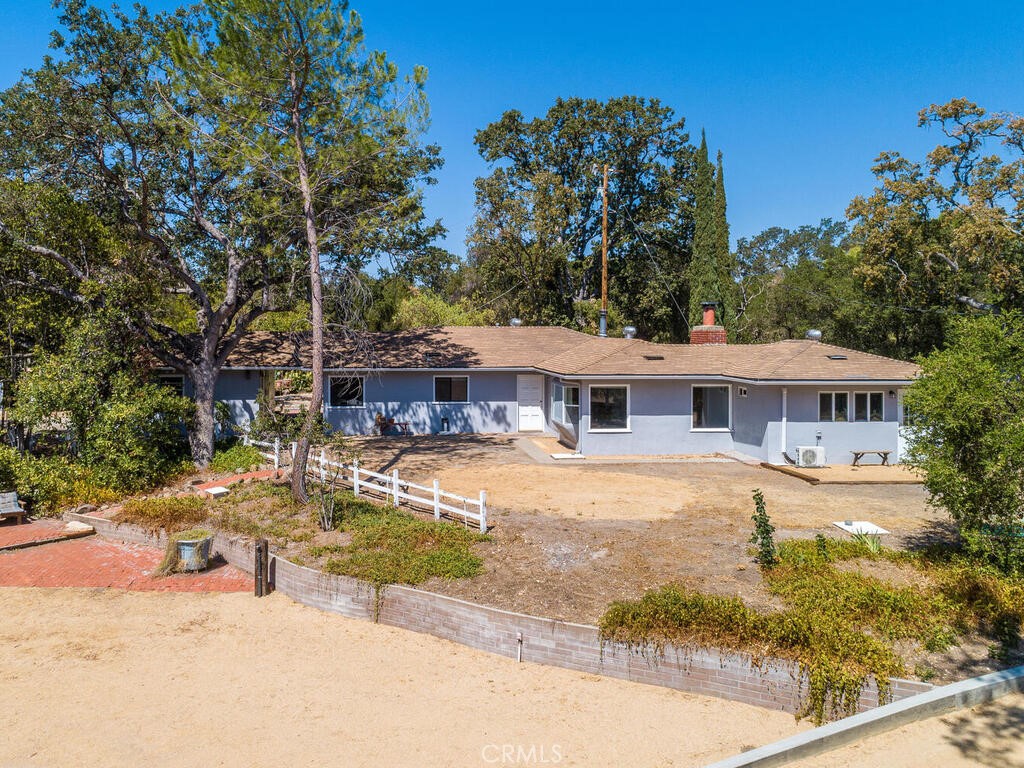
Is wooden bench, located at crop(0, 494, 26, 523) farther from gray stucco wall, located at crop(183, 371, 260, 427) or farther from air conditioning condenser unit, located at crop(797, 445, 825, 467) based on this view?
air conditioning condenser unit, located at crop(797, 445, 825, 467)

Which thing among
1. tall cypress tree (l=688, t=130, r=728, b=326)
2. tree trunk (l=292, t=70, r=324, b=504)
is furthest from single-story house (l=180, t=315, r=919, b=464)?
tall cypress tree (l=688, t=130, r=728, b=326)

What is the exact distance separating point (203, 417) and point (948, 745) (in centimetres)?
1748

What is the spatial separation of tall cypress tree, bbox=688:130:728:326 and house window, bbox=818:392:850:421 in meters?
18.7

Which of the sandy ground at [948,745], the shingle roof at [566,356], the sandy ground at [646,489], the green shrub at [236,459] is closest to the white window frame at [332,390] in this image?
the shingle roof at [566,356]

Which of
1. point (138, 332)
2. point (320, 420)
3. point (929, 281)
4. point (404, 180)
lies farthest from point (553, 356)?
point (929, 281)

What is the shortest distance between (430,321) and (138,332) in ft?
62.5

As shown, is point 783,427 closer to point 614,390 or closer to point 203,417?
point 614,390

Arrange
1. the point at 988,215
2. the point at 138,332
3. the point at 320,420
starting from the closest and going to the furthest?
the point at 320,420 < the point at 138,332 < the point at 988,215

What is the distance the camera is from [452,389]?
904 inches

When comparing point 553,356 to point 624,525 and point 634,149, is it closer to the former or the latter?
point 624,525

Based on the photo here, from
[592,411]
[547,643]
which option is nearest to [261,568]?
[547,643]

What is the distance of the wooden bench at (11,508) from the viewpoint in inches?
489

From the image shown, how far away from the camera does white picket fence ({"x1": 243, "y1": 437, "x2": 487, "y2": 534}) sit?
11000 millimetres

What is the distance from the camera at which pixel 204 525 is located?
11500mm
